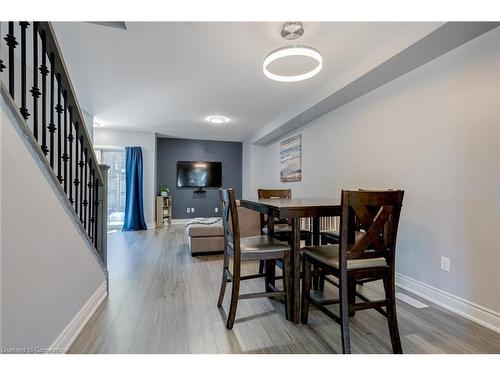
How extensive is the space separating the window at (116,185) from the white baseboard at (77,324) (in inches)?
196

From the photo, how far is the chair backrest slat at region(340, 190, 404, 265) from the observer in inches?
56.3

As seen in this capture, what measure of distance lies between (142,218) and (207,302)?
4.78 meters

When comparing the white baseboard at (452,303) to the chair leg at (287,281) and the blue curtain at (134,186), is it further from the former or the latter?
the blue curtain at (134,186)

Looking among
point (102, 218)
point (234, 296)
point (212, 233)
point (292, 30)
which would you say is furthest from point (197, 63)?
point (234, 296)

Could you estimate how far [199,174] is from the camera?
7.53 meters

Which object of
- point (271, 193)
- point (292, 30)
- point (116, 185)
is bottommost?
point (271, 193)

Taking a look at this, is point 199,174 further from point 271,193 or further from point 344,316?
point 344,316

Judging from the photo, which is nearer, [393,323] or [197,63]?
[393,323]

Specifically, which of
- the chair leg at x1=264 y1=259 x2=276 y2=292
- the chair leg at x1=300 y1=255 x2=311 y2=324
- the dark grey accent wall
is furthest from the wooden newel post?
the dark grey accent wall

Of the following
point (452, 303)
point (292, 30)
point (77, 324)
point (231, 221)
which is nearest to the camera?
point (77, 324)

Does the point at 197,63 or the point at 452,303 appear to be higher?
the point at 197,63

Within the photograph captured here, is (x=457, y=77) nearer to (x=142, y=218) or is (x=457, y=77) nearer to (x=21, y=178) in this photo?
(x=21, y=178)

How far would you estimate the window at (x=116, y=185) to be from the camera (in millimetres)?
6707

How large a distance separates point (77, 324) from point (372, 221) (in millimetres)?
1982
